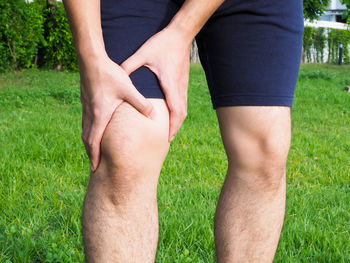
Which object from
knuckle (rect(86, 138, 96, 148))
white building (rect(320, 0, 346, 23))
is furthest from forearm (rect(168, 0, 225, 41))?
white building (rect(320, 0, 346, 23))

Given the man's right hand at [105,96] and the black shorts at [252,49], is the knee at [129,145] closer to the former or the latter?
the man's right hand at [105,96]

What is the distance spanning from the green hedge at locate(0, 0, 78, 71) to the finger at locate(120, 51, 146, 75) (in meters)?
8.81

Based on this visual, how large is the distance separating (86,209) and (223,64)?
0.53 metres

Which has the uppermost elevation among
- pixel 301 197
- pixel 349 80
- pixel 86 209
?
pixel 86 209

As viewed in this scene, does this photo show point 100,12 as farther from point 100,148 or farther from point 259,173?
point 259,173

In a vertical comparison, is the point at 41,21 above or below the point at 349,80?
above

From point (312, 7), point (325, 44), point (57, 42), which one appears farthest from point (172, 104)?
point (325, 44)

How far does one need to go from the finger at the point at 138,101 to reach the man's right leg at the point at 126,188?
1 cm

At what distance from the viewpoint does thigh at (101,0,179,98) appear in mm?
1086

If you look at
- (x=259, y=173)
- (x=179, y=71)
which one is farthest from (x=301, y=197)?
(x=179, y=71)

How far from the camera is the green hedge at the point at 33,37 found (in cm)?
948

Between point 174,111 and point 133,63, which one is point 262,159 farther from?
point 133,63

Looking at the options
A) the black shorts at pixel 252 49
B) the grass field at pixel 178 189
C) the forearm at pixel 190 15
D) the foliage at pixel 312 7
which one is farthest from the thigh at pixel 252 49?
the foliage at pixel 312 7

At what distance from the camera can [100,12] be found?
44.7 inches
